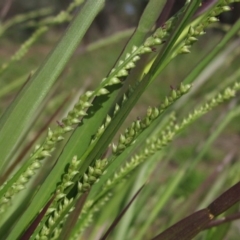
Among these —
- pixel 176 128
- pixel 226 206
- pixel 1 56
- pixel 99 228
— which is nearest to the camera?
pixel 226 206

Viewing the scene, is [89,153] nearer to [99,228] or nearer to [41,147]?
[41,147]

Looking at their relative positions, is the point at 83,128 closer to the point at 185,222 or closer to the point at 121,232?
the point at 185,222

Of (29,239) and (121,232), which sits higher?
(121,232)

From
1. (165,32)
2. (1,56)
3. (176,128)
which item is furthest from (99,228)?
(1,56)

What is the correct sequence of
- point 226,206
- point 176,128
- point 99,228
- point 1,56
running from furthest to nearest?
point 1,56 → point 99,228 → point 176,128 → point 226,206

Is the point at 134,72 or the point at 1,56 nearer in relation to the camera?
the point at 134,72

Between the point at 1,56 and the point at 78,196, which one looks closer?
the point at 78,196

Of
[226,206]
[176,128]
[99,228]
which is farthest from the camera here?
[99,228]

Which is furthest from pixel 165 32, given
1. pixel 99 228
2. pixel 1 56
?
pixel 1 56

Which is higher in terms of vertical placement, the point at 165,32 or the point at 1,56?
the point at 1,56

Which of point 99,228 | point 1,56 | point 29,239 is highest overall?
point 1,56
